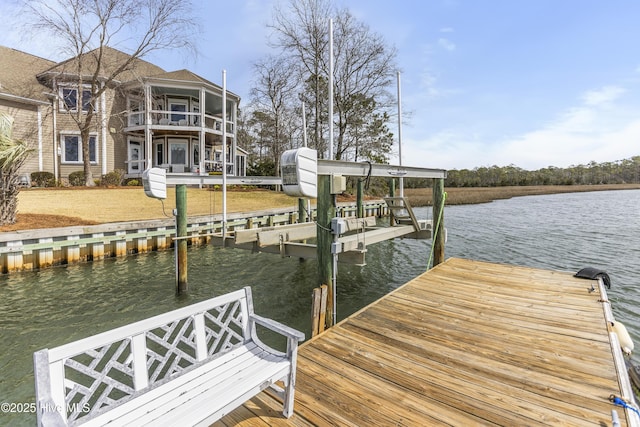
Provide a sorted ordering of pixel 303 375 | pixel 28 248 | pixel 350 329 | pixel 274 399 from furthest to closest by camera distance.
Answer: pixel 28 248 → pixel 350 329 → pixel 303 375 → pixel 274 399

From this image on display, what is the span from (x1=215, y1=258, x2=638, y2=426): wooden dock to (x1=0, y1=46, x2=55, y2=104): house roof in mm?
22633

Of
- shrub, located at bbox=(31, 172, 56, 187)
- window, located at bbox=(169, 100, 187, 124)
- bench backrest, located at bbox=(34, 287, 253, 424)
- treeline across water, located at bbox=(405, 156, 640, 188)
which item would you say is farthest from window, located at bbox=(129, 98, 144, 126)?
treeline across water, located at bbox=(405, 156, 640, 188)

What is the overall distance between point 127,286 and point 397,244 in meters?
9.16

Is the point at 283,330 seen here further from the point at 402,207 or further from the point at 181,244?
the point at 402,207

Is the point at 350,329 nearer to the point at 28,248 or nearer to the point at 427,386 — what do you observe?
the point at 427,386

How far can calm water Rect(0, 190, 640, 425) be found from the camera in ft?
16.2

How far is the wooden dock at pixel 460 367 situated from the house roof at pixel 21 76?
Result: 2263 centimetres

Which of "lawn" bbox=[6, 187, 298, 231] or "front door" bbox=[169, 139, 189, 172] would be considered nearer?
"lawn" bbox=[6, 187, 298, 231]

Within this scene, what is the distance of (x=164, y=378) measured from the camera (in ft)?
7.15

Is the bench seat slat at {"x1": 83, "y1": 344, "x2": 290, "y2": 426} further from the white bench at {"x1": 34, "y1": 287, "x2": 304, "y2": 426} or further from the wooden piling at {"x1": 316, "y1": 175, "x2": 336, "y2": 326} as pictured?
the wooden piling at {"x1": 316, "y1": 175, "x2": 336, "y2": 326}

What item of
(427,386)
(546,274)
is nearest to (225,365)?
(427,386)

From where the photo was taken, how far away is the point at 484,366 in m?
3.10

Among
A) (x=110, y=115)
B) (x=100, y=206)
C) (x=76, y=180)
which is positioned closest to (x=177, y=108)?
(x=110, y=115)

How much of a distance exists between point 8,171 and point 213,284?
22.5 feet
